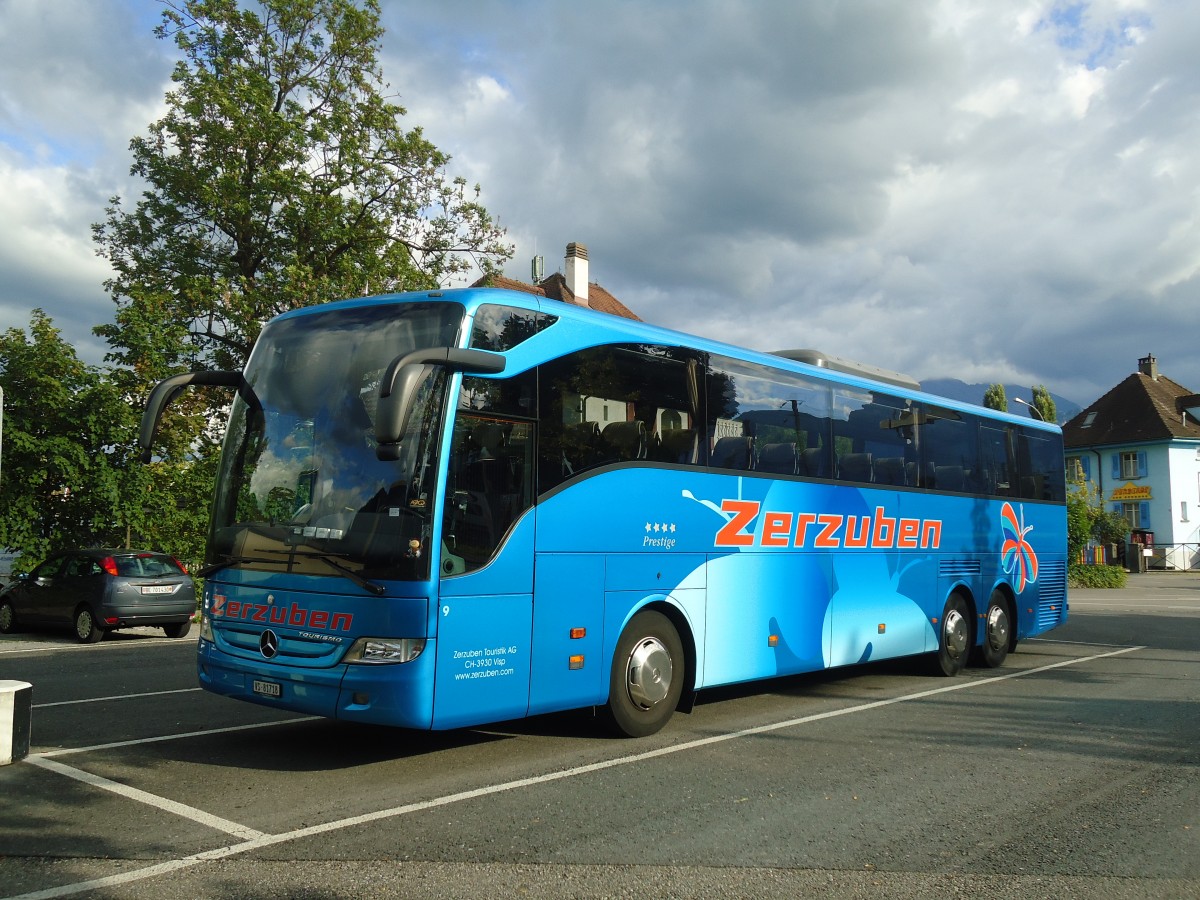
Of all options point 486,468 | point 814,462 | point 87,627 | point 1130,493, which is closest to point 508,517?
point 486,468

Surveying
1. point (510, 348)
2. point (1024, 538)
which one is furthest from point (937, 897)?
point (1024, 538)

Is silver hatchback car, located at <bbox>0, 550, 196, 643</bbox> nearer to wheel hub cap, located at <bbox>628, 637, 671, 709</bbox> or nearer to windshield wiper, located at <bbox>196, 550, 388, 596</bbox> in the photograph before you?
windshield wiper, located at <bbox>196, 550, 388, 596</bbox>

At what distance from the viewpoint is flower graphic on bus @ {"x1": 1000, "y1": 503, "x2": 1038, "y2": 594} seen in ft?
46.7

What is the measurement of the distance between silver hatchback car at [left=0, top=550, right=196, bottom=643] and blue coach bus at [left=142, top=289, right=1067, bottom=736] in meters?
10.2

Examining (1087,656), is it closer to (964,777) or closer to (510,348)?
(964,777)

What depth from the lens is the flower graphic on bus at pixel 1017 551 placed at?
14.2 meters

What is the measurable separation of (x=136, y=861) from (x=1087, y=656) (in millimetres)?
14241

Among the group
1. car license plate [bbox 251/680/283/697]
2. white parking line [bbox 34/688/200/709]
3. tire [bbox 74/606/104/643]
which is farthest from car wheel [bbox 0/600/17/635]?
car license plate [bbox 251/680/283/697]

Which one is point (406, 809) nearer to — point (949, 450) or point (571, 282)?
point (949, 450)

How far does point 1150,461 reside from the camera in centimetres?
6431

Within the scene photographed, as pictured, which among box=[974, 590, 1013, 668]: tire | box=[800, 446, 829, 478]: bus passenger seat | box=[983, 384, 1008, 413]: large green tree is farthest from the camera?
box=[983, 384, 1008, 413]: large green tree

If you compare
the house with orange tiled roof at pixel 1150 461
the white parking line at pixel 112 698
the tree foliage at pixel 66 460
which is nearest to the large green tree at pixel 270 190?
the tree foliage at pixel 66 460

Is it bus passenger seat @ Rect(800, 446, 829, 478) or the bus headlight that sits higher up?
bus passenger seat @ Rect(800, 446, 829, 478)

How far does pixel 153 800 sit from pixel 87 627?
39.5ft
